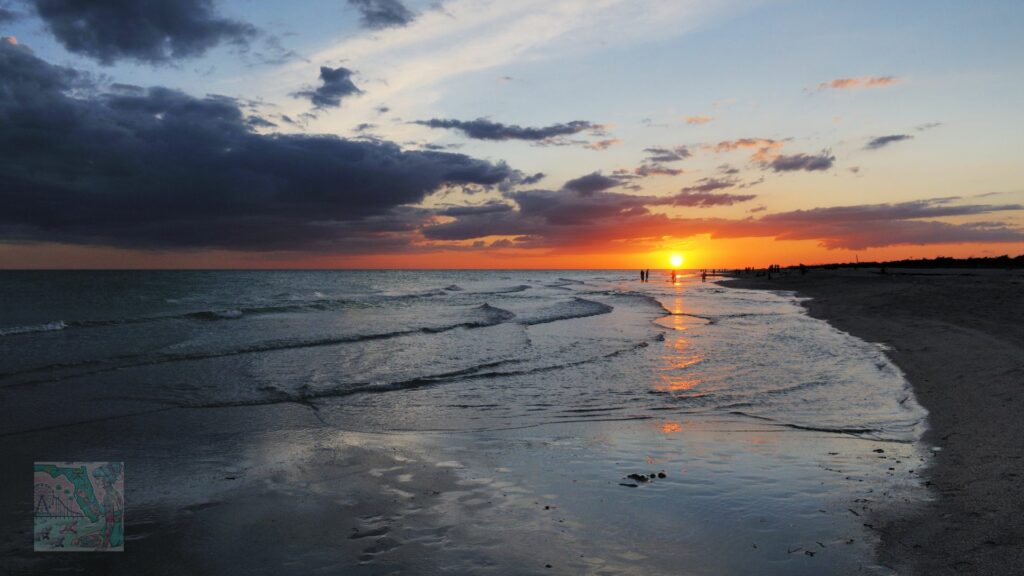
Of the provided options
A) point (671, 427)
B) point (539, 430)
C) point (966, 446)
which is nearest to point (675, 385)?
point (671, 427)

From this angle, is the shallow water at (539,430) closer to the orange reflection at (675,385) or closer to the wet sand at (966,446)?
the orange reflection at (675,385)

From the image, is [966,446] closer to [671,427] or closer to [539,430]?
[671,427]

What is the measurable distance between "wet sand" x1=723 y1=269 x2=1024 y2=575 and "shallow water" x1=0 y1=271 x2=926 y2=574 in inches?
14.4

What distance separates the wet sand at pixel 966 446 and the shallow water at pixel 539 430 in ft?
1.20

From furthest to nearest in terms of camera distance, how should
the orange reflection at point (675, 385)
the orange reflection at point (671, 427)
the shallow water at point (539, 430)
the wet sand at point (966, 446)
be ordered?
1. the orange reflection at point (675, 385)
2. the orange reflection at point (671, 427)
3. the shallow water at point (539, 430)
4. the wet sand at point (966, 446)

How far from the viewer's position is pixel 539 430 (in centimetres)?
1000

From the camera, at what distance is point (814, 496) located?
6.50 meters

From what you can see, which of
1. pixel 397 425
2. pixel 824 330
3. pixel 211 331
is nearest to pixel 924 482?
pixel 397 425

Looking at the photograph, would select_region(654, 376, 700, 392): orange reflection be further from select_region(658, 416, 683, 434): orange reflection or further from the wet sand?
the wet sand

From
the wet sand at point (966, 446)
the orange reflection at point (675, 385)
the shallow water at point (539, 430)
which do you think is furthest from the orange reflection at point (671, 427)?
the wet sand at point (966, 446)

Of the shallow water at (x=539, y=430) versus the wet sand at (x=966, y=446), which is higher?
the wet sand at (x=966, y=446)

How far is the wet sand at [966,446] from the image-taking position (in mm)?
4953

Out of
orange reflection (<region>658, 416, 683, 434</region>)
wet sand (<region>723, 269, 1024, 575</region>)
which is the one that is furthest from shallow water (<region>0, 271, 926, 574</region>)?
wet sand (<region>723, 269, 1024, 575</region>)

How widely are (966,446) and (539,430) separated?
20.9 feet
